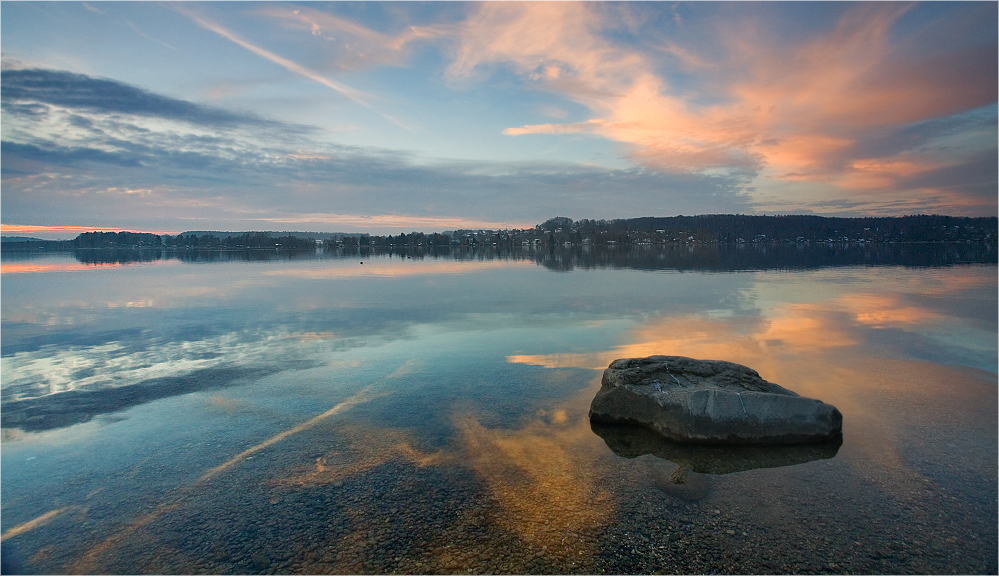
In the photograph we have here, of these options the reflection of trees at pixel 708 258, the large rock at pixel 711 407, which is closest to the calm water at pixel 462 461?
the large rock at pixel 711 407

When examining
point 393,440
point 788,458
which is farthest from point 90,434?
point 788,458

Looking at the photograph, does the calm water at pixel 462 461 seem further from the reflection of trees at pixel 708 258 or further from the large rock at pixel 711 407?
the reflection of trees at pixel 708 258

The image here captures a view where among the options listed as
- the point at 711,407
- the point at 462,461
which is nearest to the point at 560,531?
the point at 462,461

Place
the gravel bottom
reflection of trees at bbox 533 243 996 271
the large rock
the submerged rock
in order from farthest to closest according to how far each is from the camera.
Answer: reflection of trees at bbox 533 243 996 271 → the large rock → the submerged rock → the gravel bottom

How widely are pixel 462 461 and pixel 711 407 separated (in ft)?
15.1

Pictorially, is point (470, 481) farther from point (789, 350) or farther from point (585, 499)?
point (789, 350)

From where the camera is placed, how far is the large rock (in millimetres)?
9047

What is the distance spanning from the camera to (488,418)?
33.3 ft

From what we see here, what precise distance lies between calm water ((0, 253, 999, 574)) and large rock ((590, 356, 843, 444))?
1.77ft

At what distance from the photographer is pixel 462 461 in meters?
8.31

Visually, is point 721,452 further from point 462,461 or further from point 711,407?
point 462,461

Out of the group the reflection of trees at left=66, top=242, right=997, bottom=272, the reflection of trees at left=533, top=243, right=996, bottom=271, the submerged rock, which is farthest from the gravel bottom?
the reflection of trees at left=533, top=243, right=996, bottom=271

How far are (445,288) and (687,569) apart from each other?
31323 mm

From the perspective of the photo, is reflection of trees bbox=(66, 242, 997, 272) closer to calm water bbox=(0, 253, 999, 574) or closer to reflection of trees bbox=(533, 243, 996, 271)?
reflection of trees bbox=(533, 243, 996, 271)
